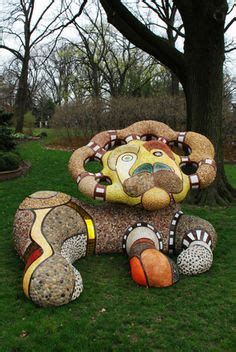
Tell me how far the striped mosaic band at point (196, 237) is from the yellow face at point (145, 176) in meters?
0.56

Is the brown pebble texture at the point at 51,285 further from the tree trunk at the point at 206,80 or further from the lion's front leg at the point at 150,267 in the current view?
the tree trunk at the point at 206,80

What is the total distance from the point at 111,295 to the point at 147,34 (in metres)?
6.63

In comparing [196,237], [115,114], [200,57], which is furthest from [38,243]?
[115,114]

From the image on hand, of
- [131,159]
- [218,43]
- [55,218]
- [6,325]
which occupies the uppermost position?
[218,43]

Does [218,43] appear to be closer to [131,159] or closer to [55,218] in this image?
[131,159]

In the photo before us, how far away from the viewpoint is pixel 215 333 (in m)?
4.18

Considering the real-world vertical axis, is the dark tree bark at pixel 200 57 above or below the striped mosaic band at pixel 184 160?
above

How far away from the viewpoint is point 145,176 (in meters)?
5.57

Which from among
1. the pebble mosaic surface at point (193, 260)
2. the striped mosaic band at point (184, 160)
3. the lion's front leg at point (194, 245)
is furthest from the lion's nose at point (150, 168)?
the pebble mosaic surface at point (193, 260)

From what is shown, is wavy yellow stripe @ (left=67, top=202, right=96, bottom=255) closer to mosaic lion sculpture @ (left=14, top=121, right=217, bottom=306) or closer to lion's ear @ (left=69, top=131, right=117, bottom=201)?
mosaic lion sculpture @ (left=14, top=121, right=217, bottom=306)

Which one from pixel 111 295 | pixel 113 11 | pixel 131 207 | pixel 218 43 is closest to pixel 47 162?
pixel 113 11

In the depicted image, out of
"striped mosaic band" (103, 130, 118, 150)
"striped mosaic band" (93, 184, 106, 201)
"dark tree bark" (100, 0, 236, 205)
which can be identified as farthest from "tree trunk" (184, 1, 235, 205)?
"striped mosaic band" (93, 184, 106, 201)

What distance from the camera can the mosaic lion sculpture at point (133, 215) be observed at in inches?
210

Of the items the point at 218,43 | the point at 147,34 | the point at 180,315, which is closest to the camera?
the point at 180,315
